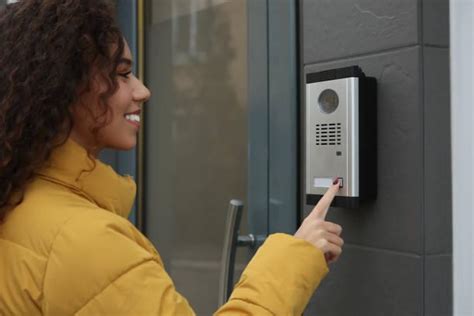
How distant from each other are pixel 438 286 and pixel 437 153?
1.10 feet

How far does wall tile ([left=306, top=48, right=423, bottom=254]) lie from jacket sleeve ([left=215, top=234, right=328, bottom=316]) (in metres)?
0.36

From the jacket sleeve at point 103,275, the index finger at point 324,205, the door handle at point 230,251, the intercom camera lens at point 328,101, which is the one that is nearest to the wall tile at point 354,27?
the intercom camera lens at point 328,101

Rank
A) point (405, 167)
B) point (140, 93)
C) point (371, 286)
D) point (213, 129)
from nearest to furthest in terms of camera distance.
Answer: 1. point (140, 93)
2. point (405, 167)
3. point (371, 286)
4. point (213, 129)

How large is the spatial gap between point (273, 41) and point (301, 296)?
115 centimetres

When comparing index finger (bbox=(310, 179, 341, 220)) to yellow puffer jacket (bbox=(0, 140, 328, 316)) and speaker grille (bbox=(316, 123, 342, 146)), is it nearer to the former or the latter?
speaker grille (bbox=(316, 123, 342, 146))

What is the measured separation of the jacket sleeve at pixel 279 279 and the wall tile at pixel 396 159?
0.36m

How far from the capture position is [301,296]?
4.78 feet

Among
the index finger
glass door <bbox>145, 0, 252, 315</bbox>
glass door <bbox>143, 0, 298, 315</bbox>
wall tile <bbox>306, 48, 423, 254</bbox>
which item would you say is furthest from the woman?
glass door <bbox>145, 0, 252, 315</bbox>

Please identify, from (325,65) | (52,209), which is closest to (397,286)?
(325,65)

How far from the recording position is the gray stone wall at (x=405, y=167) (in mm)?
1772

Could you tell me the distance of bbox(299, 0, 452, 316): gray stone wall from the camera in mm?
1772

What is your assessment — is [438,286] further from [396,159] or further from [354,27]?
[354,27]

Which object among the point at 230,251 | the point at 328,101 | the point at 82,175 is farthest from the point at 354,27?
the point at 82,175

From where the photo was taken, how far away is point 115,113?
4.81 feet
